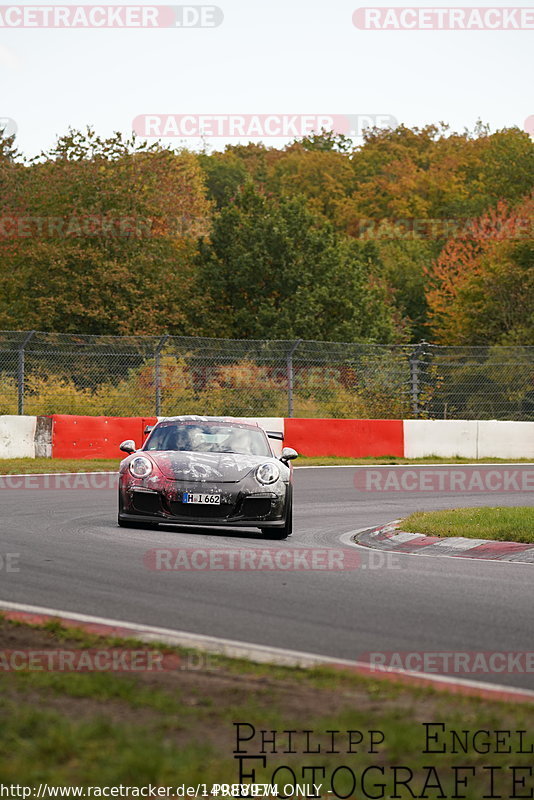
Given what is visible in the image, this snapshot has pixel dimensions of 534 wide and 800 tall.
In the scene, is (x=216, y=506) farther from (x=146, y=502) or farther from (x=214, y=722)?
(x=214, y=722)

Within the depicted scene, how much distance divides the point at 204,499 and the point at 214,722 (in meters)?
8.36

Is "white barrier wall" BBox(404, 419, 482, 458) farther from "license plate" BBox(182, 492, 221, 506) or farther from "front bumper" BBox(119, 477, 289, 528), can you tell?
"license plate" BBox(182, 492, 221, 506)

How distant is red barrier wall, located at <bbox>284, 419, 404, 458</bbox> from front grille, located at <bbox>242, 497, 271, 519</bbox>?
14.8 meters

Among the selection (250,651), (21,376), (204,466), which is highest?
(21,376)

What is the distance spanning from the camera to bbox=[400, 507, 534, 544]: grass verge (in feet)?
44.3

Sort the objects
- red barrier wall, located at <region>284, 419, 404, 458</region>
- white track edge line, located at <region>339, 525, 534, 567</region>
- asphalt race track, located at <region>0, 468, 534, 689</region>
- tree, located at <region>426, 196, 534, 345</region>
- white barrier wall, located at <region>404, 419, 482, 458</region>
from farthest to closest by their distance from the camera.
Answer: tree, located at <region>426, 196, 534, 345</region> → white barrier wall, located at <region>404, 419, 482, 458</region> → red barrier wall, located at <region>284, 419, 404, 458</region> → white track edge line, located at <region>339, 525, 534, 567</region> → asphalt race track, located at <region>0, 468, 534, 689</region>

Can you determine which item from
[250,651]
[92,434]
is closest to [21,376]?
[92,434]

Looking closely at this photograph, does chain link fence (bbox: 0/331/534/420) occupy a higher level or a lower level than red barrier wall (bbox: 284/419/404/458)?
higher

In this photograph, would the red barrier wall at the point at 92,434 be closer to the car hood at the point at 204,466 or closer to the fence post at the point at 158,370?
the fence post at the point at 158,370

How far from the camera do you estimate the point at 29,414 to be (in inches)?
1068

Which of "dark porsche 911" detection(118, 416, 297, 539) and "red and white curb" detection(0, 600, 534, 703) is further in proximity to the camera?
"dark porsche 911" detection(118, 416, 297, 539)

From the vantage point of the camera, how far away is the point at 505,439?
3067cm

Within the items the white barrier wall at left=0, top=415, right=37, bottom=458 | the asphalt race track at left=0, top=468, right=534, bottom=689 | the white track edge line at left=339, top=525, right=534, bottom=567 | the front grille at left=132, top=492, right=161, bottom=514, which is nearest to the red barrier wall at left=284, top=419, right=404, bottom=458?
the white barrier wall at left=0, top=415, right=37, bottom=458

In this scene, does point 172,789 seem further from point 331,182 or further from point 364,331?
point 331,182
